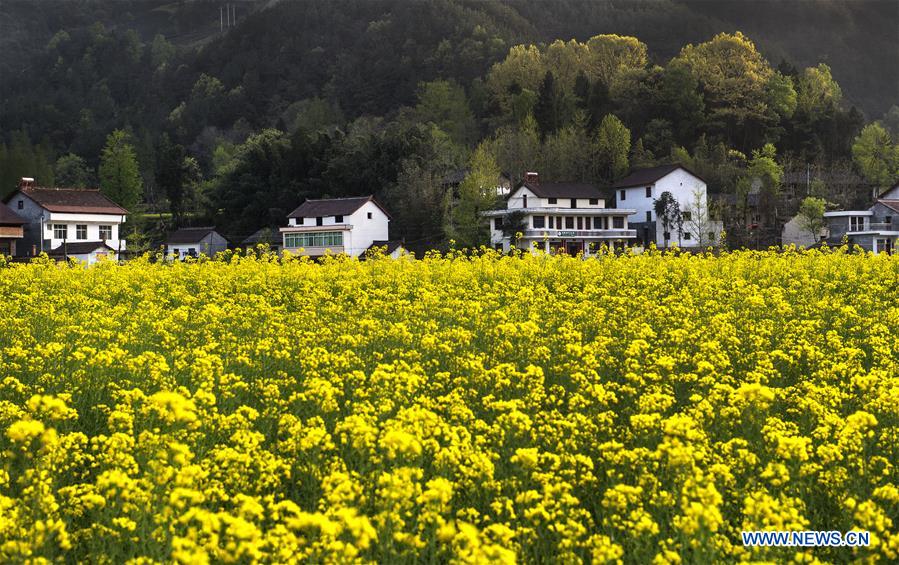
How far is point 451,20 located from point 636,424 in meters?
128

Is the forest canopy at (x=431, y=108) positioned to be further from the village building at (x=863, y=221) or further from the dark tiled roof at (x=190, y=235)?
the village building at (x=863, y=221)

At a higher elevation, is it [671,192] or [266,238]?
[671,192]

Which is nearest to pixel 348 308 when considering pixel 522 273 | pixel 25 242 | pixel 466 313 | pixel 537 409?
pixel 466 313

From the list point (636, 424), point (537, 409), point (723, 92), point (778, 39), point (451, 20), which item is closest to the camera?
point (636, 424)

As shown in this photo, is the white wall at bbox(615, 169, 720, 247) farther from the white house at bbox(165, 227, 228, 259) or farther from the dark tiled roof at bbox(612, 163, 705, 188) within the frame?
the white house at bbox(165, 227, 228, 259)

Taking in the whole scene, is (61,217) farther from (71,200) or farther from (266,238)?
(266,238)

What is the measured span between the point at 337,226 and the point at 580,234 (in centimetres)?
1535

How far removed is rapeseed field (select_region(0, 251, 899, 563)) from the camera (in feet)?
15.4

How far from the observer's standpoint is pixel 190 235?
199 ft

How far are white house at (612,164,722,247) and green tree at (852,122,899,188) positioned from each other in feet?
60.8

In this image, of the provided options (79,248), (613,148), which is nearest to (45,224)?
(79,248)

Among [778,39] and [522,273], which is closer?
[522,273]

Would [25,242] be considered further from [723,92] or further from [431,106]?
[723,92]

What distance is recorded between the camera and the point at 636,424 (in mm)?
6316
